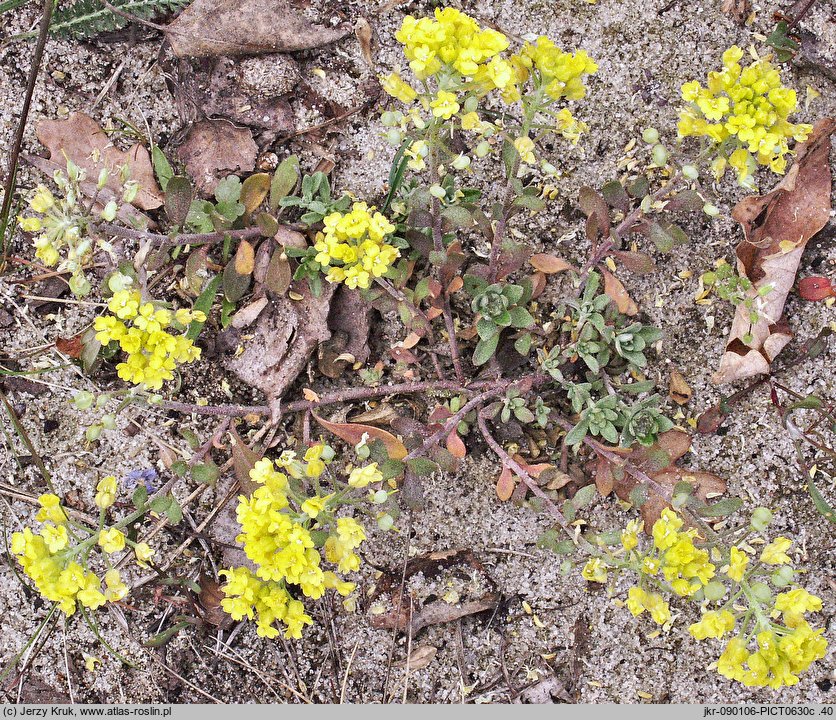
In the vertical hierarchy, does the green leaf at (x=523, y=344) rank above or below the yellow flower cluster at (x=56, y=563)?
above

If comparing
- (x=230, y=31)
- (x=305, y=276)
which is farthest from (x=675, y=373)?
(x=230, y=31)

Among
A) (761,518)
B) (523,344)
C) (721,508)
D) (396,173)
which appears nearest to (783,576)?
(761,518)

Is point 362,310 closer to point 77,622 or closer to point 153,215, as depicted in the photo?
point 153,215

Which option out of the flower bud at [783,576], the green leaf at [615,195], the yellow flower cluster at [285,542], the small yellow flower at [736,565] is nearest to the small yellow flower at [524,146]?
the green leaf at [615,195]

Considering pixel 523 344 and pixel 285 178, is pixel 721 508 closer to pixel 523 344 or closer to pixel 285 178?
pixel 523 344

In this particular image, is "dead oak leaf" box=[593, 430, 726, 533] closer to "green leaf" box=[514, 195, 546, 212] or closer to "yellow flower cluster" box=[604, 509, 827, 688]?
"yellow flower cluster" box=[604, 509, 827, 688]

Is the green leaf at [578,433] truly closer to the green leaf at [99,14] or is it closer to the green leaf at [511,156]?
the green leaf at [511,156]
